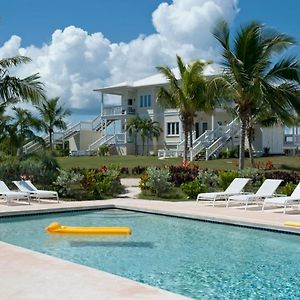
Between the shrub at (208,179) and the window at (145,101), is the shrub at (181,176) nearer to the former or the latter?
the shrub at (208,179)

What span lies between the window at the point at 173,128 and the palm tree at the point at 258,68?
21832mm

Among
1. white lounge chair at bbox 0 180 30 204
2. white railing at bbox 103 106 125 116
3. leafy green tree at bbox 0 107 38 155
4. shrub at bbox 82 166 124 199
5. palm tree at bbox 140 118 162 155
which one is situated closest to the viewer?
white lounge chair at bbox 0 180 30 204

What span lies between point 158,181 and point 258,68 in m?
7.67

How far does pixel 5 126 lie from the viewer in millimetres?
22219

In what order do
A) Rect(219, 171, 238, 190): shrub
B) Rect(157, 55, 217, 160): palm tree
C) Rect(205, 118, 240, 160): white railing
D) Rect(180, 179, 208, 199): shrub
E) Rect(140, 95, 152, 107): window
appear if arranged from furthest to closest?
Rect(140, 95, 152, 107): window → Rect(205, 118, 240, 160): white railing → Rect(157, 55, 217, 160): palm tree → Rect(219, 171, 238, 190): shrub → Rect(180, 179, 208, 199): shrub

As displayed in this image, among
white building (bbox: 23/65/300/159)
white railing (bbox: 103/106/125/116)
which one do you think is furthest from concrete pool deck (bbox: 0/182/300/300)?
white railing (bbox: 103/106/125/116)

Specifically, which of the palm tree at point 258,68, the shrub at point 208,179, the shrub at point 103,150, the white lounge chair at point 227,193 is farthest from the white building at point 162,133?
the white lounge chair at point 227,193

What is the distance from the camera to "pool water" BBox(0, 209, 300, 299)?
7.92 meters

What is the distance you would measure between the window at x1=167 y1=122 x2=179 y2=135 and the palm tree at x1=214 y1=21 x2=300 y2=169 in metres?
21.8

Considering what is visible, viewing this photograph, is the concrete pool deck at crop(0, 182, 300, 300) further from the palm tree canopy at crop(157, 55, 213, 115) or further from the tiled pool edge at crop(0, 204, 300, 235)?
the palm tree canopy at crop(157, 55, 213, 115)

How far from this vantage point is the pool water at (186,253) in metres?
7.92

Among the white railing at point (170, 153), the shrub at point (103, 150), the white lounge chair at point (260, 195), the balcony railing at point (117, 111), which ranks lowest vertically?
the white lounge chair at point (260, 195)

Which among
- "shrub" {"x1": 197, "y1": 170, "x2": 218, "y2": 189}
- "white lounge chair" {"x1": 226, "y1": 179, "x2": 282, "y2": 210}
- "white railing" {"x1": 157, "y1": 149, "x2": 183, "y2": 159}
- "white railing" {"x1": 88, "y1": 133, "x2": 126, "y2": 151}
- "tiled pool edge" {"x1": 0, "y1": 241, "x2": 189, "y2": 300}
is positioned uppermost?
"white railing" {"x1": 88, "y1": 133, "x2": 126, "y2": 151}

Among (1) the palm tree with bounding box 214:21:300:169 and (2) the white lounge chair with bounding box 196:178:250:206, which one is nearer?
(2) the white lounge chair with bounding box 196:178:250:206
